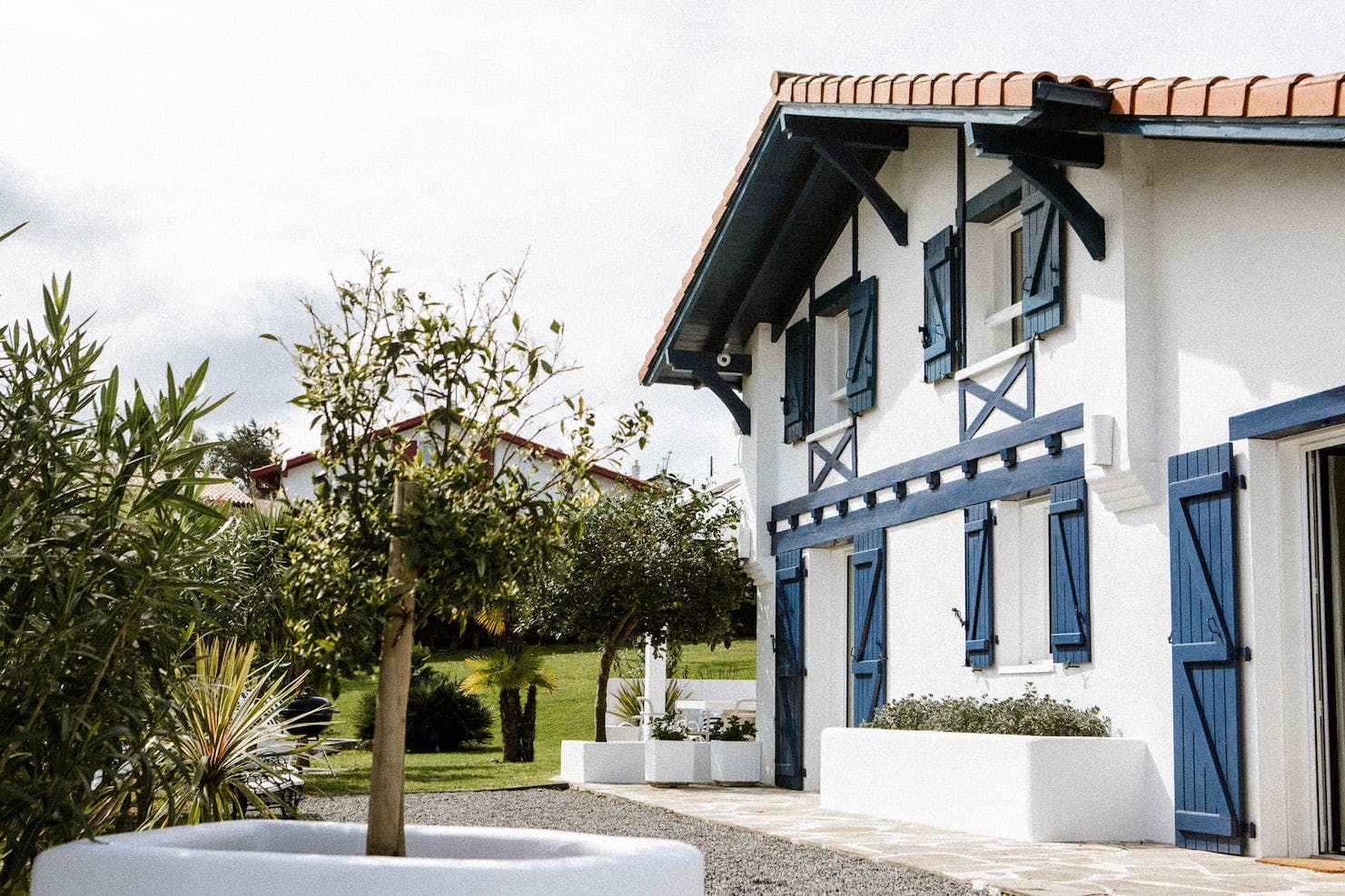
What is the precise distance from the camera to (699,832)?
8.71m

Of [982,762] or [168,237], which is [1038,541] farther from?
[168,237]

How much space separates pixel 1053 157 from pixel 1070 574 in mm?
2639

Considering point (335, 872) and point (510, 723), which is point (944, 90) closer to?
point (335, 872)

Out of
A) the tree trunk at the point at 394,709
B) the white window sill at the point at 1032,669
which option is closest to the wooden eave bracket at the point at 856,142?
the white window sill at the point at 1032,669

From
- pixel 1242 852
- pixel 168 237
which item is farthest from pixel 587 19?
pixel 1242 852

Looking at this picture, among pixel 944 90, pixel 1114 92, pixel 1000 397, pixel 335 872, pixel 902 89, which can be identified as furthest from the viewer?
pixel 1000 397

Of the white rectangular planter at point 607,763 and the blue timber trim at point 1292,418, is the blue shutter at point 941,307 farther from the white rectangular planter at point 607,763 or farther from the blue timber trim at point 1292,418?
the white rectangular planter at point 607,763

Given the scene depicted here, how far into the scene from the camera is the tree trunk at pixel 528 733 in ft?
57.3

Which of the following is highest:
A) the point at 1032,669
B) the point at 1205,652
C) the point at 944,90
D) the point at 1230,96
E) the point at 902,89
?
the point at 902,89

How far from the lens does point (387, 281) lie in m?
4.05

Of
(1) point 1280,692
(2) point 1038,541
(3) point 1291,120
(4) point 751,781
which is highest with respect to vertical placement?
(3) point 1291,120

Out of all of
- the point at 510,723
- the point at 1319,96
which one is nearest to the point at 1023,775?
the point at 1319,96

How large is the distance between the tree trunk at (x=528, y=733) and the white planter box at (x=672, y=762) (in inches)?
178

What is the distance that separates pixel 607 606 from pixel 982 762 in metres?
5.65
